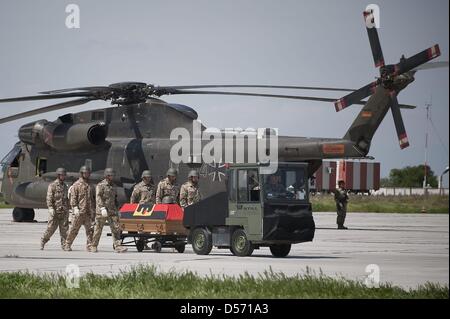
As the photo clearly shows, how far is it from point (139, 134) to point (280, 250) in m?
11.0

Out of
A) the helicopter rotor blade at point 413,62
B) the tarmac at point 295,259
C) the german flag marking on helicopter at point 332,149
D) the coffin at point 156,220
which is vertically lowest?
the tarmac at point 295,259

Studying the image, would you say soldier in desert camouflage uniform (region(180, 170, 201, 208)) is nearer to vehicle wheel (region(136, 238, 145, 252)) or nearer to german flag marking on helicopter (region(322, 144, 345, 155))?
vehicle wheel (region(136, 238, 145, 252))

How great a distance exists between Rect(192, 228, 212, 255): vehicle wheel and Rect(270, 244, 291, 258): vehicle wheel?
4.49 ft

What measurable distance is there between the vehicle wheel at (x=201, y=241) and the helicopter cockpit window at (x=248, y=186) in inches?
44.4

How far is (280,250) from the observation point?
20.7 m

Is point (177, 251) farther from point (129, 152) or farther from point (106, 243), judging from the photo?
point (129, 152)

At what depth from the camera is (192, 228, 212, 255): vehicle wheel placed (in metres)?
20.8

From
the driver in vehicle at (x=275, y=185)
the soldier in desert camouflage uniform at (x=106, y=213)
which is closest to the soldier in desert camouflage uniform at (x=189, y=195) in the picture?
the soldier in desert camouflage uniform at (x=106, y=213)

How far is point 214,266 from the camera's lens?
17500mm

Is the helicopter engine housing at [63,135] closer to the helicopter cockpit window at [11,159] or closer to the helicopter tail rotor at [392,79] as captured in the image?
the helicopter cockpit window at [11,159]

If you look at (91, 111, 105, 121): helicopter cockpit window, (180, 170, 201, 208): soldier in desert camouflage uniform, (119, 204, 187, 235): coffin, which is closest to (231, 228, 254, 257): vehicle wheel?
(119, 204, 187, 235): coffin

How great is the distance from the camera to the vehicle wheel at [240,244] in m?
20.2

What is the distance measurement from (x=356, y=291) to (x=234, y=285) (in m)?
1.68

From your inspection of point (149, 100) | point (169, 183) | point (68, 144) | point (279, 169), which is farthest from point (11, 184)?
point (279, 169)
